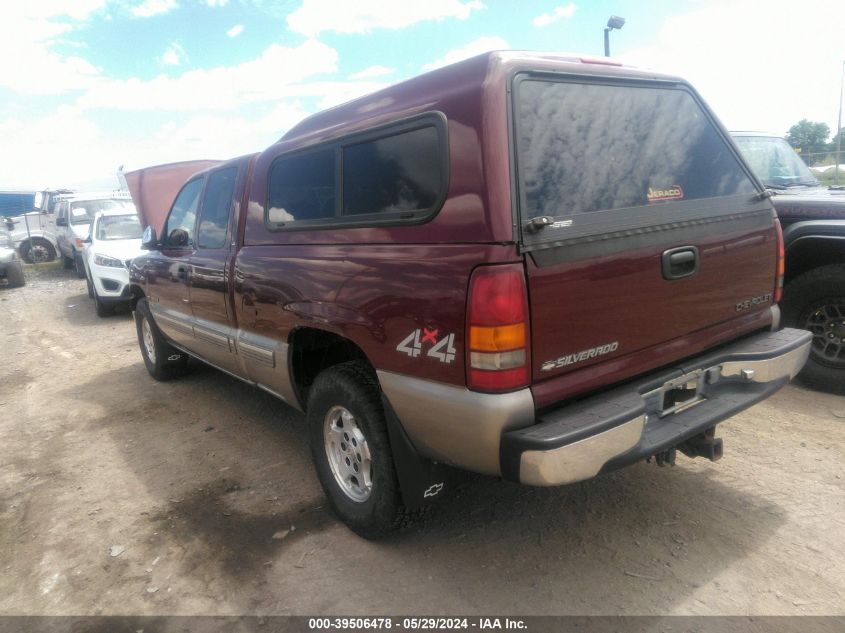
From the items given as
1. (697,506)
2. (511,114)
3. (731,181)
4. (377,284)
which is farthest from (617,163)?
(697,506)

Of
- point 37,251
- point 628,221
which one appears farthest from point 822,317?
point 37,251

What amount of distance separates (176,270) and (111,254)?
217 inches

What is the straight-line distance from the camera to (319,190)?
10.2 feet

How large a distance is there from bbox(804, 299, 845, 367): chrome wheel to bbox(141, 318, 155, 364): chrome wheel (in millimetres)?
5590

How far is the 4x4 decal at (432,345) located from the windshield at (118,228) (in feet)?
30.2

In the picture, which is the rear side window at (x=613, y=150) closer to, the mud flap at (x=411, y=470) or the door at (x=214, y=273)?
the mud flap at (x=411, y=470)

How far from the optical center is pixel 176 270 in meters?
4.68

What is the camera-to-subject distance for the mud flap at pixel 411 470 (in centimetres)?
254

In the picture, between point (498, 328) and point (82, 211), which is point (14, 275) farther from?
point (498, 328)

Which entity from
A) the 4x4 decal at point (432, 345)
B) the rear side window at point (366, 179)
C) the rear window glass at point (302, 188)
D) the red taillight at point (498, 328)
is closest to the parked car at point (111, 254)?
the rear window glass at point (302, 188)

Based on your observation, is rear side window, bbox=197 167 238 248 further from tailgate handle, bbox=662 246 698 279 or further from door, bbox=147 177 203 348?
tailgate handle, bbox=662 246 698 279

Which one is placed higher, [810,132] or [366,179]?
[810,132]

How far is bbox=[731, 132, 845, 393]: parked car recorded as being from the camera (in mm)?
4285

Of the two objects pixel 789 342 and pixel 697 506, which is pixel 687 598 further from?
pixel 789 342
